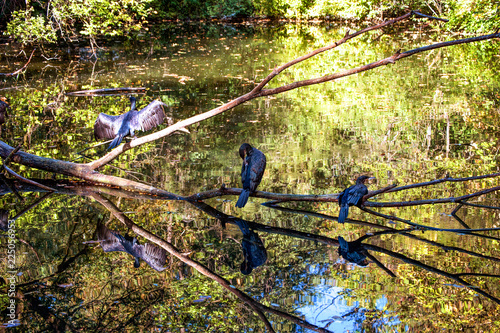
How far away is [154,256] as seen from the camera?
14.3 feet

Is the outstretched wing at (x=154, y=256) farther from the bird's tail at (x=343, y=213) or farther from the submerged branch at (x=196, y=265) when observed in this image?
the bird's tail at (x=343, y=213)

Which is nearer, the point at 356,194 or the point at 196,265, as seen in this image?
the point at 196,265

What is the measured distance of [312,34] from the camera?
2138 centimetres

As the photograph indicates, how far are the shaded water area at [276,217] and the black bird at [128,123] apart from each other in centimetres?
80

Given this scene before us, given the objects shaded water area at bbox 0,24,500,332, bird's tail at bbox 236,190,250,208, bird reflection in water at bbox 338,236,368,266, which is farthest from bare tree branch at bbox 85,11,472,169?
bird reflection in water at bbox 338,236,368,266

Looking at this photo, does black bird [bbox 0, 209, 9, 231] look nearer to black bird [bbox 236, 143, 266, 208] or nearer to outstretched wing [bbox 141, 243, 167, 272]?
outstretched wing [bbox 141, 243, 167, 272]

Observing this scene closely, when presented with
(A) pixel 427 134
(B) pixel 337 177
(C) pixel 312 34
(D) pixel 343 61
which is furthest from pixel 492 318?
(C) pixel 312 34

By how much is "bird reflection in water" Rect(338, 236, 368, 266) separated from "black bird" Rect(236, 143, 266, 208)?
1.04m

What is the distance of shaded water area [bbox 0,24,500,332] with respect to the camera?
3.54 meters

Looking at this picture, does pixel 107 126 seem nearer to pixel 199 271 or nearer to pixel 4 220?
pixel 4 220

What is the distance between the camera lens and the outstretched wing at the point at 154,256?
4199 millimetres

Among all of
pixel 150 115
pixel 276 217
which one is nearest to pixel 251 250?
pixel 276 217

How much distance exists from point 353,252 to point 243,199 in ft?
4.03

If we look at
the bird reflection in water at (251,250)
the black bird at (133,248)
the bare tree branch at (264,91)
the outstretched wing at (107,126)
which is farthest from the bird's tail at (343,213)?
the outstretched wing at (107,126)
